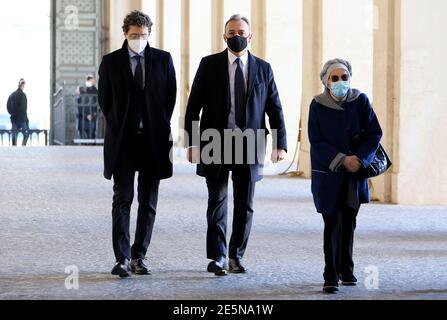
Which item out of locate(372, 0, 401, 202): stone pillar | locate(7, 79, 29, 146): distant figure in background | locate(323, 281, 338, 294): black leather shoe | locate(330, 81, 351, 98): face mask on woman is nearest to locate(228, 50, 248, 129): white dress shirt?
locate(330, 81, 351, 98): face mask on woman

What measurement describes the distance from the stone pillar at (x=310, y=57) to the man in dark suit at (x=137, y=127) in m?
11.0

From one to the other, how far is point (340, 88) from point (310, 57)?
1198cm

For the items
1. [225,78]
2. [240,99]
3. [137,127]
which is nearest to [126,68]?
[137,127]

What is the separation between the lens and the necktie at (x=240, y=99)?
30.2 ft

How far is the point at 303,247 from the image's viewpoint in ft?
35.9

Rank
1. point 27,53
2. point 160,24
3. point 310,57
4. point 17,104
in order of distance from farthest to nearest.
Result: point 27,53 < point 17,104 < point 160,24 < point 310,57

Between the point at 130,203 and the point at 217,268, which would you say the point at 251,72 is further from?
the point at 217,268

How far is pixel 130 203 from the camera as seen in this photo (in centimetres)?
911

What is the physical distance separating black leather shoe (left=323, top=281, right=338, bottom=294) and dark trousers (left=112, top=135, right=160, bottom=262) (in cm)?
146

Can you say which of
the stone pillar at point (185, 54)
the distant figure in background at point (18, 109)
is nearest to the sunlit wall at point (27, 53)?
the distant figure in background at point (18, 109)

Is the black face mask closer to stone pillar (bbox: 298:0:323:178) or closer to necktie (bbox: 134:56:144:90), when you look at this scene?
necktie (bbox: 134:56:144:90)

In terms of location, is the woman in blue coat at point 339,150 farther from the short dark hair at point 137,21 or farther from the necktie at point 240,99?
the short dark hair at point 137,21

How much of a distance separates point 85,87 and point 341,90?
26294 millimetres

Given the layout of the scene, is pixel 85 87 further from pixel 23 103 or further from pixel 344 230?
pixel 344 230
